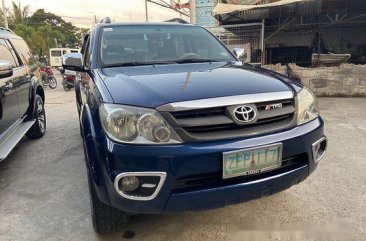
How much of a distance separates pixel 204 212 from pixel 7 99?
249 cm

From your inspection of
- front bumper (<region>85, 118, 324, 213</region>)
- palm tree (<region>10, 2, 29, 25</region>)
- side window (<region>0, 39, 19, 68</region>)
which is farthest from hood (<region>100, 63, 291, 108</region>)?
palm tree (<region>10, 2, 29, 25</region>)

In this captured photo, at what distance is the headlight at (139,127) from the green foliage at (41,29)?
20.8m

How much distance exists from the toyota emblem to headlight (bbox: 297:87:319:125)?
0.40 meters

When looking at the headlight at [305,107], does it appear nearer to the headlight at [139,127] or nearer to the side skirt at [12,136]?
the headlight at [139,127]

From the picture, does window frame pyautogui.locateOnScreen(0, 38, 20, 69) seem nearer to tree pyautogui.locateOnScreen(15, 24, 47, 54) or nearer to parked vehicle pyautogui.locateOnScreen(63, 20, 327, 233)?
parked vehicle pyautogui.locateOnScreen(63, 20, 327, 233)

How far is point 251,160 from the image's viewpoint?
6.80 feet

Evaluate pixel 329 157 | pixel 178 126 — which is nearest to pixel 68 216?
pixel 178 126

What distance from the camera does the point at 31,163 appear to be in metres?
4.26

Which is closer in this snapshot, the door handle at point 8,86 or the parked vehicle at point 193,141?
the parked vehicle at point 193,141

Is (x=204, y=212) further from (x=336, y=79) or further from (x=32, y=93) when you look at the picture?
(x=336, y=79)

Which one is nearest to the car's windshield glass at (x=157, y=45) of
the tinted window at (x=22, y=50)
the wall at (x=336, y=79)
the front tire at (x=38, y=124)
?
the tinted window at (x=22, y=50)

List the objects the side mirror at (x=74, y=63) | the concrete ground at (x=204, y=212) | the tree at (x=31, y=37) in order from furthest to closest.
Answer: the tree at (x=31, y=37) < the side mirror at (x=74, y=63) < the concrete ground at (x=204, y=212)

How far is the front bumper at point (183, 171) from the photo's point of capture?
193cm

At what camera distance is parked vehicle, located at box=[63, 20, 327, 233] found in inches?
77.1
